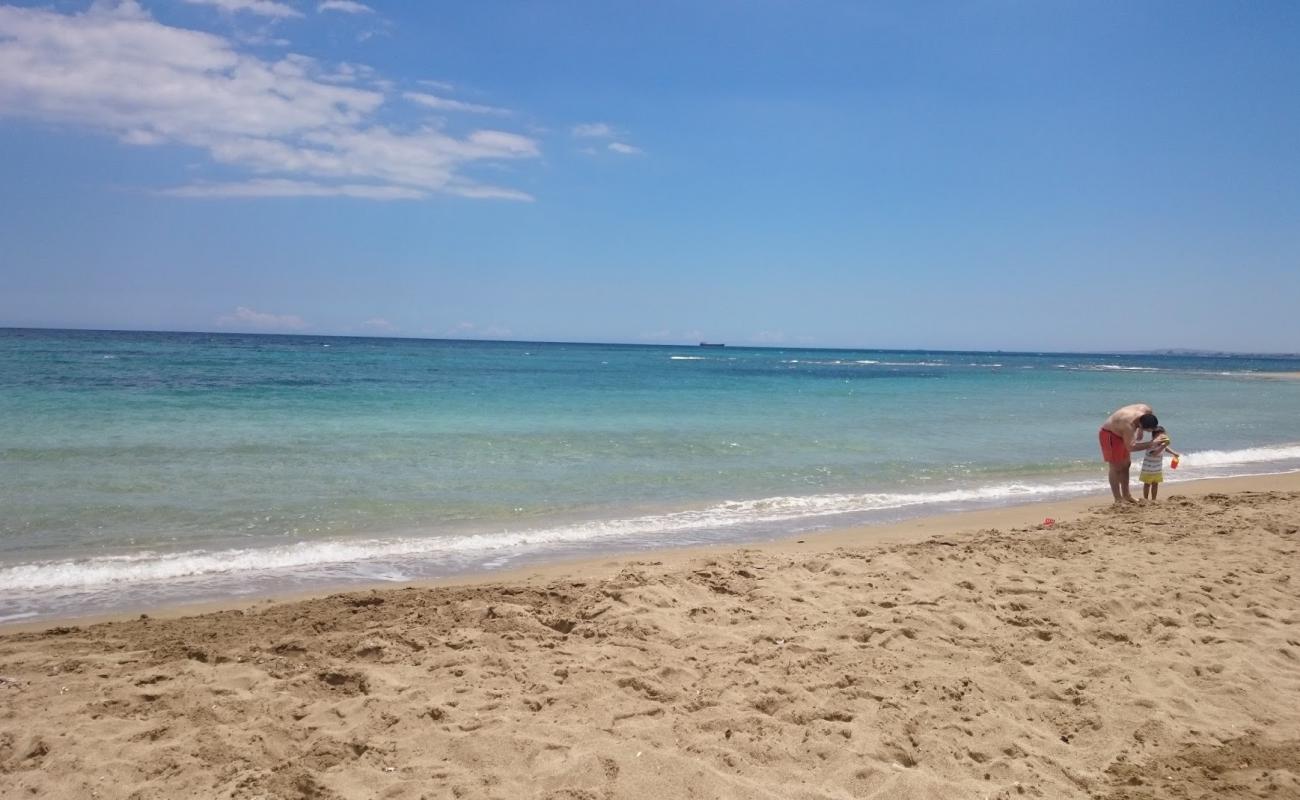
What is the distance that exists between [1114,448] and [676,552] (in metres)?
6.11

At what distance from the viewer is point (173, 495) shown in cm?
966

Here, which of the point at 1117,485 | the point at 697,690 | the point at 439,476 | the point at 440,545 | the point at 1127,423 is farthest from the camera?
the point at 439,476

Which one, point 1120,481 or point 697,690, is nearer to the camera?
point 697,690

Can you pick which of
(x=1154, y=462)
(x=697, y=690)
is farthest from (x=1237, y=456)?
(x=697, y=690)

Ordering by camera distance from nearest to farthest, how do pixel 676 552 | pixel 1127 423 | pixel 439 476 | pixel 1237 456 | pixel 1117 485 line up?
pixel 676 552 → pixel 1127 423 → pixel 1117 485 → pixel 439 476 → pixel 1237 456

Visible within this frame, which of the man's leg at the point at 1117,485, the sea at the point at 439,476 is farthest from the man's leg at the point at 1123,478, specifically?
the sea at the point at 439,476

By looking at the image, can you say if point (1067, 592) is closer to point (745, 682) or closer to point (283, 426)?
point (745, 682)

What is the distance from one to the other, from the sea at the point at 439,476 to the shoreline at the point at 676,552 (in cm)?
17

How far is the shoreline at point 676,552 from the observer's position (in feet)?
19.4

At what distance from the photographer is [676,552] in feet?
25.9

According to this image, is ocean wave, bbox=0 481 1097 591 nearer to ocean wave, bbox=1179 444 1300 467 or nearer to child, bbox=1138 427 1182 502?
child, bbox=1138 427 1182 502

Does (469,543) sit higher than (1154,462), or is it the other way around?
(1154,462)

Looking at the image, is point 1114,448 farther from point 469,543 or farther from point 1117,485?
point 469,543

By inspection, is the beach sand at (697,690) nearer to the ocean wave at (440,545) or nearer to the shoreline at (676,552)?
the shoreline at (676,552)
